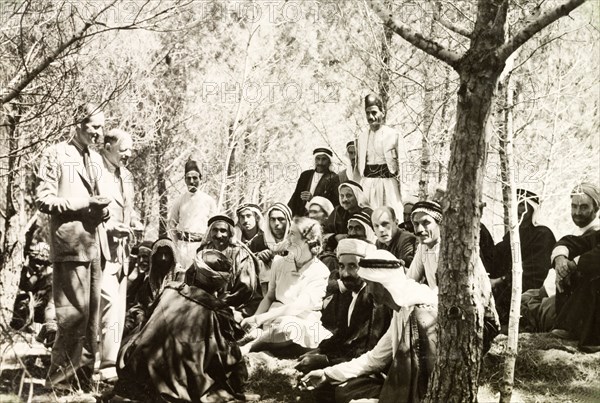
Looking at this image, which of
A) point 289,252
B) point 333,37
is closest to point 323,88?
point 333,37

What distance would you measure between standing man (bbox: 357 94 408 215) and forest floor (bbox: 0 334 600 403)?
1.79 metres

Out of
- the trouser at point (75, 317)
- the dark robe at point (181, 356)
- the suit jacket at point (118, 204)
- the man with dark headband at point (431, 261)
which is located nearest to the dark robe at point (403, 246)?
the man with dark headband at point (431, 261)

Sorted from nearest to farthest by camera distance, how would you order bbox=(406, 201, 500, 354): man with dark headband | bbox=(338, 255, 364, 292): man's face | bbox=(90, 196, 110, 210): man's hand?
1. bbox=(406, 201, 500, 354): man with dark headband
2. bbox=(338, 255, 364, 292): man's face
3. bbox=(90, 196, 110, 210): man's hand

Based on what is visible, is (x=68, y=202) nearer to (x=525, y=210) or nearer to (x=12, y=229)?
(x=12, y=229)

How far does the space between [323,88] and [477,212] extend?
10.8 feet

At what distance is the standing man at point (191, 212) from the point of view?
905 centimetres

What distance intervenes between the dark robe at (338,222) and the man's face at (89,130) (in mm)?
2268

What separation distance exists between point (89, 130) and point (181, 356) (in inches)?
81.0

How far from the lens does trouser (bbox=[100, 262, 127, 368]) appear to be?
837cm

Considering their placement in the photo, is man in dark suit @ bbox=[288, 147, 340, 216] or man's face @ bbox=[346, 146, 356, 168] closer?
man's face @ bbox=[346, 146, 356, 168]

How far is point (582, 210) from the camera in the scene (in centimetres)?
841

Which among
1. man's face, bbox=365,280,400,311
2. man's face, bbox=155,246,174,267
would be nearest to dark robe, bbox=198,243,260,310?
man's face, bbox=155,246,174,267

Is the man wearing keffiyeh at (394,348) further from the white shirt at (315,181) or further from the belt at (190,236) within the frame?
the white shirt at (315,181)

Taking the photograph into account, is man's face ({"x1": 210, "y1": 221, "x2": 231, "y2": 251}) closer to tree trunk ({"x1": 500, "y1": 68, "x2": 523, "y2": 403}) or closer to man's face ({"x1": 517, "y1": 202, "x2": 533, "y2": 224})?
tree trunk ({"x1": 500, "y1": 68, "x2": 523, "y2": 403})
